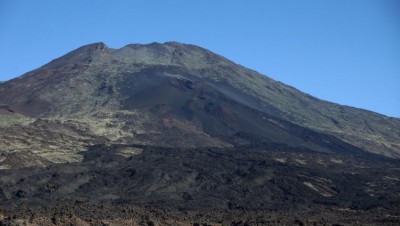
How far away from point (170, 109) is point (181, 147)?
66.3ft

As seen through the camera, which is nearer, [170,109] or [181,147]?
[181,147]

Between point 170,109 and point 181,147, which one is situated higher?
point 170,109

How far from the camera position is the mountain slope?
7906cm

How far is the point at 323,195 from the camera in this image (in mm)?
54562

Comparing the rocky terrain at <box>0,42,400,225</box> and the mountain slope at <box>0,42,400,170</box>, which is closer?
the rocky terrain at <box>0,42,400,225</box>

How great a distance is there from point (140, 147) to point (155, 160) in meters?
7.66

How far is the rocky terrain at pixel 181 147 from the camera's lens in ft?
134

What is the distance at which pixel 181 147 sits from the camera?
75188mm

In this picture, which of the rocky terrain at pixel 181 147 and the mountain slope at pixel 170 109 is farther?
the mountain slope at pixel 170 109

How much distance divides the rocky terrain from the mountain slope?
288 millimetres

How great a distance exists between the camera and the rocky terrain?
134ft

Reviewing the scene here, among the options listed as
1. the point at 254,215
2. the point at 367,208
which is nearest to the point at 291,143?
the point at 367,208

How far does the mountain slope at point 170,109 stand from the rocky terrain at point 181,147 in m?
0.29

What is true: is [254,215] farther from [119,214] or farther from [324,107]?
[324,107]
